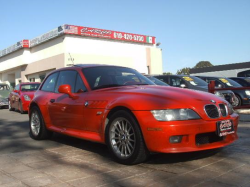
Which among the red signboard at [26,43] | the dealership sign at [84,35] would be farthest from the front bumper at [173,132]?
the red signboard at [26,43]

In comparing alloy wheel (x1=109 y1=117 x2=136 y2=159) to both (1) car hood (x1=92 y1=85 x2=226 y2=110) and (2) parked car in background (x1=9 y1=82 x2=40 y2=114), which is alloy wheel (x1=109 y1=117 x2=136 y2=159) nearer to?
(1) car hood (x1=92 y1=85 x2=226 y2=110)

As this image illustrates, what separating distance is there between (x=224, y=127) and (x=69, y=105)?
257 centimetres

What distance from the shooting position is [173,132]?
3.47 meters

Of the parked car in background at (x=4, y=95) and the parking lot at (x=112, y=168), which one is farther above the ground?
the parked car in background at (x=4, y=95)

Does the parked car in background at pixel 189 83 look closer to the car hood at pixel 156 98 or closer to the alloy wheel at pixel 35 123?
the alloy wheel at pixel 35 123

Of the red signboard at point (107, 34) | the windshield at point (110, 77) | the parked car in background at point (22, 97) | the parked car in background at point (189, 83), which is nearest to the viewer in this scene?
Answer: the windshield at point (110, 77)

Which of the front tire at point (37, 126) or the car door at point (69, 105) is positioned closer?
the car door at point (69, 105)

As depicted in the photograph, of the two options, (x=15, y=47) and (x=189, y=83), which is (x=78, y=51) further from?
(x=189, y=83)

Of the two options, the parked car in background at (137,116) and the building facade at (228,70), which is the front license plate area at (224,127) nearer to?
the parked car in background at (137,116)

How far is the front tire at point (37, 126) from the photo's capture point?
5.85m

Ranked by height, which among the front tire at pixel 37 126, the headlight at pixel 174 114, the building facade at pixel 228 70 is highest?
the building facade at pixel 228 70

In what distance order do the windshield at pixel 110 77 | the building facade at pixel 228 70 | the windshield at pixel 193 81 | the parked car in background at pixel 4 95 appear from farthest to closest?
1. the building facade at pixel 228 70
2. the parked car in background at pixel 4 95
3. the windshield at pixel 193 81
4. the windshield at pixel 110 77

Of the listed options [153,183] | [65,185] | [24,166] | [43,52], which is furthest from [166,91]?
[43,52]

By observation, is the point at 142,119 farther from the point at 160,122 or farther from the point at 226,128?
the point at 226,128
